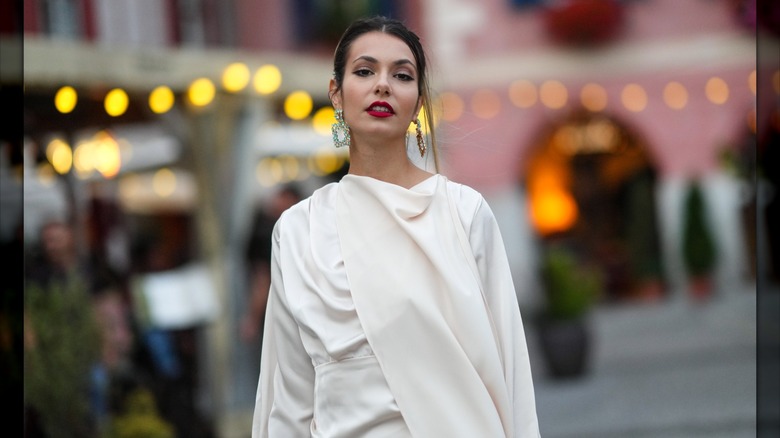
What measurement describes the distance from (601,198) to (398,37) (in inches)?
635

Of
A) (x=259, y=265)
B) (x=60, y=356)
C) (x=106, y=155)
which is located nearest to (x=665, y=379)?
(x=259, y=265)

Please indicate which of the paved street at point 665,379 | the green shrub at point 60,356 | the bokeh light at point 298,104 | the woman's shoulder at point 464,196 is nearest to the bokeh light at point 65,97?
the green shrub at point 60,356

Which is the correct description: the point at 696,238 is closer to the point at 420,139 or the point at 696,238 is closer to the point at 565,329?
the point at 565,329

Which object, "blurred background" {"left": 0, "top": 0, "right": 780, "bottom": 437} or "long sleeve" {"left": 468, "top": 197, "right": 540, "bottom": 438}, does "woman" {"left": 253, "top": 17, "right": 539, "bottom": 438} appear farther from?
"blurred background" {"left": 0, "top": 0, "right": 780, "bottom": 437}

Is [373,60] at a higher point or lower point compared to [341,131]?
higher

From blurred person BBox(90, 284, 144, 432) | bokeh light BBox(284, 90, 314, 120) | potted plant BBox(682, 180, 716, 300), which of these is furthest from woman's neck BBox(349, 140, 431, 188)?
potted plant BBox(682, 180, 716, 300)

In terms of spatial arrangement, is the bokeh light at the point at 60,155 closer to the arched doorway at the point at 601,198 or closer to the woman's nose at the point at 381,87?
the woman's nose at the point at 381,87

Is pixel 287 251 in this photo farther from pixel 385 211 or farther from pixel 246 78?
pixel 246 78

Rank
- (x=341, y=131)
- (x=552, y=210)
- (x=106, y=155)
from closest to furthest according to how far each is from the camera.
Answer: (x=341, y=131), (x=106, y=155), (x=552, y=210)

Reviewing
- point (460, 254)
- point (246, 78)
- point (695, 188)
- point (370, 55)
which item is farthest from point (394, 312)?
point (695, 188)

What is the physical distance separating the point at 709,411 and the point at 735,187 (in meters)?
8.41

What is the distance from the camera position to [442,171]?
108 inches

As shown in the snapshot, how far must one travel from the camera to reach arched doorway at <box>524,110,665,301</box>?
16953 millimetres

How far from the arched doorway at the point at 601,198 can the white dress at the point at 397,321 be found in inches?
574
